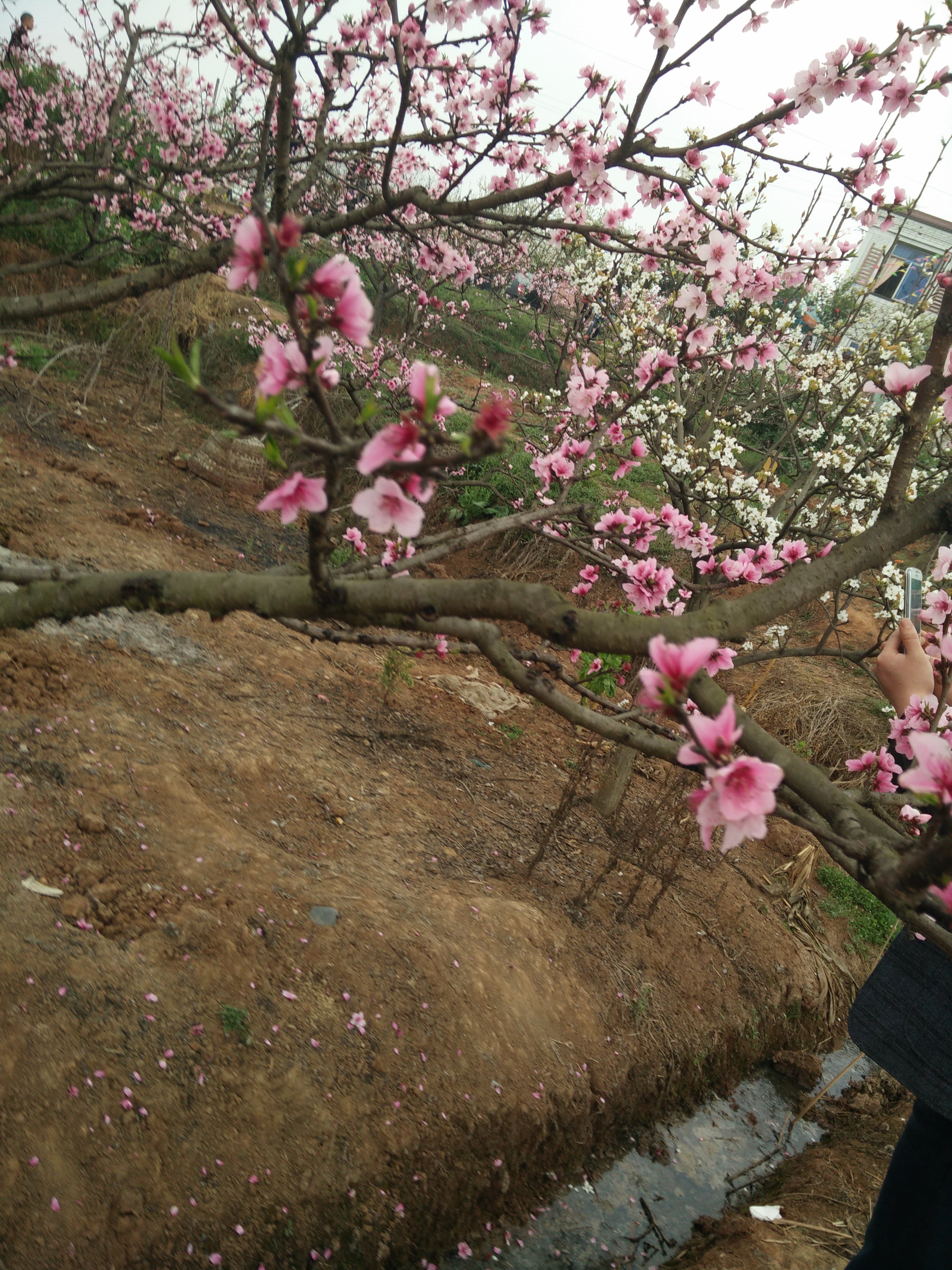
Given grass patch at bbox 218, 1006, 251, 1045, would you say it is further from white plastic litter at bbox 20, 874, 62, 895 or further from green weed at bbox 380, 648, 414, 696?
green weed at bbox 380, 648, 414, 696

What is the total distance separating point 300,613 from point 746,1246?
10.5ft

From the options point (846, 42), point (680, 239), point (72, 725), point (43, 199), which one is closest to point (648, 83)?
point (846, 42)

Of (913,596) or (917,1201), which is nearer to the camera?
(917,1201)

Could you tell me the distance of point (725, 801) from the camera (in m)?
0.93

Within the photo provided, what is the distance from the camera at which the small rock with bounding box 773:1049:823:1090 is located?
4.21 meters

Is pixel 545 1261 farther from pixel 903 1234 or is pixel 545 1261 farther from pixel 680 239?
pixel 680 239

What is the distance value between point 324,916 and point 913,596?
244cm

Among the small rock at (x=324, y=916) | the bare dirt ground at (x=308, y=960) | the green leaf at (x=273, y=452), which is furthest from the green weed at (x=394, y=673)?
the green leaf at (x=273, y=452)

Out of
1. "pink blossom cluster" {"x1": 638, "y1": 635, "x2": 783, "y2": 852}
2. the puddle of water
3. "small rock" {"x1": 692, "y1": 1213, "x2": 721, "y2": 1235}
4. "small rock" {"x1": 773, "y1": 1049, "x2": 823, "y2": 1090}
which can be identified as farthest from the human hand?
"small rock" {"x1": 773, "y1": 1049, "x2": 823, "y2": 1090}

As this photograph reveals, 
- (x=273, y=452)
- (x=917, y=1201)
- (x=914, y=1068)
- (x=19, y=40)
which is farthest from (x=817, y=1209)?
(x=19, y=40)

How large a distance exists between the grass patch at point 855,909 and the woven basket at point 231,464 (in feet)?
22.1

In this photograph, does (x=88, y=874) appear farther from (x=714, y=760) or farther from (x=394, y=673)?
(x=394, y=673)

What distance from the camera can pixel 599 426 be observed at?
2.87 meters

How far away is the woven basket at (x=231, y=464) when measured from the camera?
8156 mm
